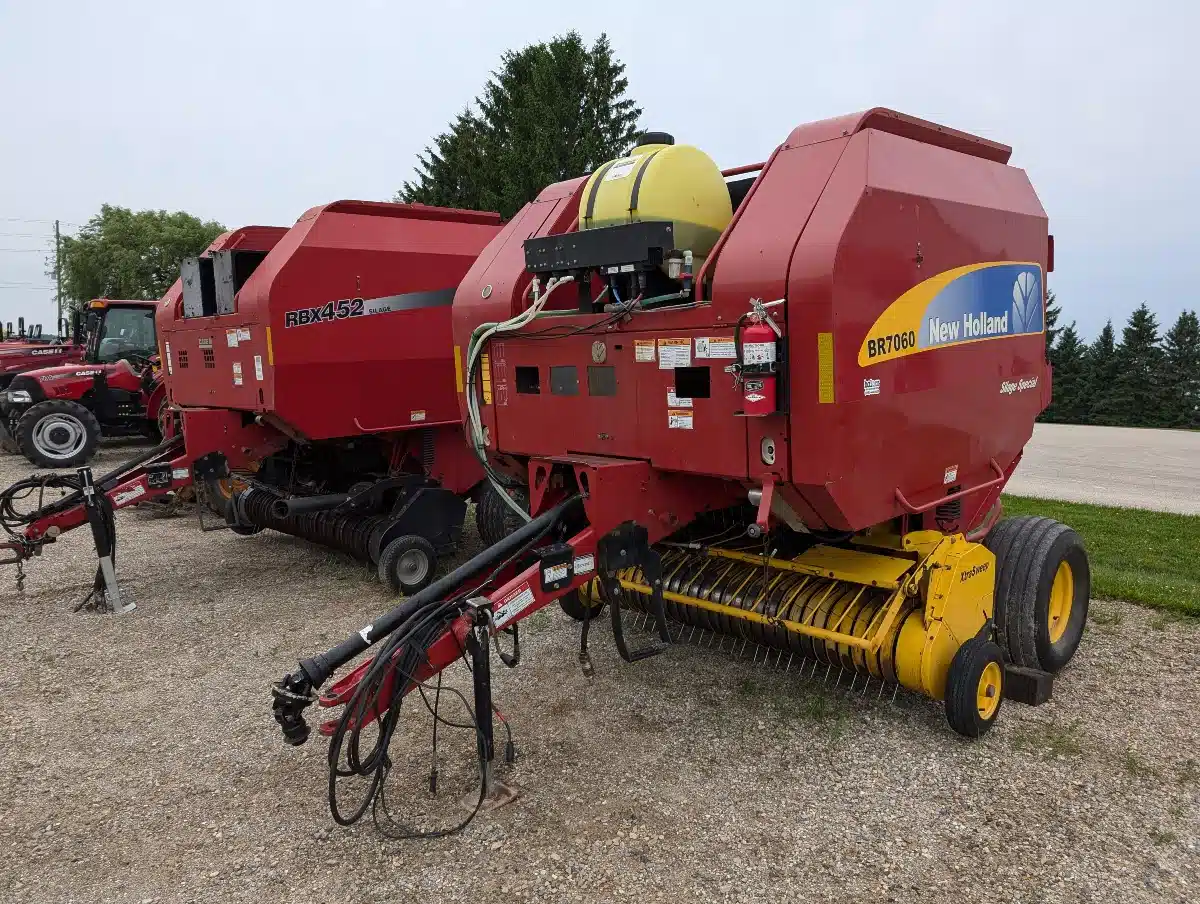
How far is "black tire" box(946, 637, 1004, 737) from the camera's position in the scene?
10.8 ft

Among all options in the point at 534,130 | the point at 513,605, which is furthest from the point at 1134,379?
the point at 513,605

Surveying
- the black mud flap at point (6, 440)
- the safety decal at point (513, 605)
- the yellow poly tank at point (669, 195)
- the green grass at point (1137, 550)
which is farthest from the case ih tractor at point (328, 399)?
the black mud flap at point (6, 440)

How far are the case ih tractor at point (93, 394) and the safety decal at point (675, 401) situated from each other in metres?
10.8

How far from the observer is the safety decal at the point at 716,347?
3.15 m

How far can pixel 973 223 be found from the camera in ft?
11.7

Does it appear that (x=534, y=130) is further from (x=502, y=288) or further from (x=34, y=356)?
(x=502, y=288)

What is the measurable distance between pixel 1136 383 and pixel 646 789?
42.7 m

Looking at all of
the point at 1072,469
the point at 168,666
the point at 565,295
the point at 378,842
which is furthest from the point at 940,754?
the point at 1072,469

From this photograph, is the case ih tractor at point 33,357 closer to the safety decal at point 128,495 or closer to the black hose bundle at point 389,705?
the safety decal at point 128,495

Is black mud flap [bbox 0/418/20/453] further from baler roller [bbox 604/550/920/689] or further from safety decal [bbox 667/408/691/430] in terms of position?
safety decal [bbox 667/408/691/430]

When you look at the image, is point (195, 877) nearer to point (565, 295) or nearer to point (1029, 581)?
point (565, 295)

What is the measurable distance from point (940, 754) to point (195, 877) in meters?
2.68

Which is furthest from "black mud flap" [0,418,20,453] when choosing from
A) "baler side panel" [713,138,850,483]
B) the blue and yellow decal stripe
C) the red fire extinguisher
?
the blue and yellow decal stripe

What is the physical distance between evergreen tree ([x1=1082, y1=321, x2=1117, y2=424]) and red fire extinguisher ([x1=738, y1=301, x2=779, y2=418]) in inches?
1636
